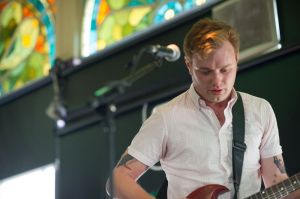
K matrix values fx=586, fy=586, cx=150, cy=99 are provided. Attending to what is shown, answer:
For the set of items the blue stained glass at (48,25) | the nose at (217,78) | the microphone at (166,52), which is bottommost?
the nose at (217,78)

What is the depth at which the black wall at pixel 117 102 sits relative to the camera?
2.21 m

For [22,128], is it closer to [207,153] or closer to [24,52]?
[24,52]

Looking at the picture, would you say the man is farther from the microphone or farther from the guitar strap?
the microphone

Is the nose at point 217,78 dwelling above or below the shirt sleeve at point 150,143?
above

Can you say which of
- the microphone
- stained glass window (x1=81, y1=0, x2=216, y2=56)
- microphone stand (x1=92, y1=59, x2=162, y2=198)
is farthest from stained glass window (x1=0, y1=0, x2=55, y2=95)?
Result: microphone stand (x1=92, y1=59, x2=162, y2=198)

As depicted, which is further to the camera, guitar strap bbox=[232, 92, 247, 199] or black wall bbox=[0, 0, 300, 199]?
black wall bbox=[0, 0, 300, 199]

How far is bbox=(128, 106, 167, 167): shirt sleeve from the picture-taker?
1.57 metres

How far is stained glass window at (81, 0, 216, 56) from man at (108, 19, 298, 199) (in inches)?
62.4

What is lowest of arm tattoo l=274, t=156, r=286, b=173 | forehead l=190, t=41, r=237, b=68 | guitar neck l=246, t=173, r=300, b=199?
guitar neck l=246, t=173, r=300, b=199

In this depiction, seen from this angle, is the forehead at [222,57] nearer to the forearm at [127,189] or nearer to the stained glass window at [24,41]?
the forearm at [127,189]

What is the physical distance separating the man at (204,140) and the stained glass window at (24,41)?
252 cm

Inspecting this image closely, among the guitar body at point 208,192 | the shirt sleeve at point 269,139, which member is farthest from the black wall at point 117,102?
the shirt sleeve at point 269,139

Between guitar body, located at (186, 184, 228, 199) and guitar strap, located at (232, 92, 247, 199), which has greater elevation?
guitar strap, located at (232, 92, 247, 199)

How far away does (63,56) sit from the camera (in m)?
3.81
